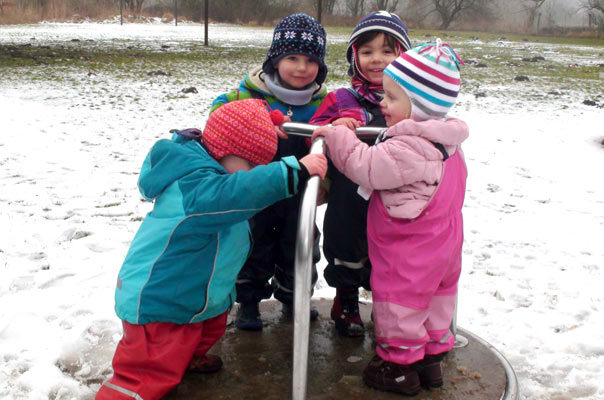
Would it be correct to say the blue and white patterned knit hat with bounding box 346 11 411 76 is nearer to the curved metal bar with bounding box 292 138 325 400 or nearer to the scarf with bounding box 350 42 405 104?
the scarf with bounding box 350 42 405 104

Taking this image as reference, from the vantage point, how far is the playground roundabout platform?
7.18ft

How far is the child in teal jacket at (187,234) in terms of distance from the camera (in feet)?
6.36

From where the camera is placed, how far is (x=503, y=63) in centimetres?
1795

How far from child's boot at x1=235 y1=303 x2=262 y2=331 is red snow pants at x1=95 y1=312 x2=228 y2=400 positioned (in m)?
0.59

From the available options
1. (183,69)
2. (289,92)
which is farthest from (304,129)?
(183,69)

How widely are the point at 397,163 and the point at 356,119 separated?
0.58 meters

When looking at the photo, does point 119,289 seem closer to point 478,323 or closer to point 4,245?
point 478,323

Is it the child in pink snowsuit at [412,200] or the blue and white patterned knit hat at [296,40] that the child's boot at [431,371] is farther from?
the blue and white patterned knit hat at [296,40]

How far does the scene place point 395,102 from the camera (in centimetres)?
212

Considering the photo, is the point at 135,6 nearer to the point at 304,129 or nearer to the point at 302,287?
the point at 304,129

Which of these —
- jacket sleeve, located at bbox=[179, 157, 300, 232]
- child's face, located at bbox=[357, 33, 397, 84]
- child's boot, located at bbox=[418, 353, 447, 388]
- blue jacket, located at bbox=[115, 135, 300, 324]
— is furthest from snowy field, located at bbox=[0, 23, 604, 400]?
child's face, located at bbox=[357, 33, 397, 84]

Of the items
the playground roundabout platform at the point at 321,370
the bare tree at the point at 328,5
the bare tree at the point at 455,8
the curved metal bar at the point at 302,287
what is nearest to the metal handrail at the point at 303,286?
the curved metal bar at the point at 302,287

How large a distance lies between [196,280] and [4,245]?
2.44 m

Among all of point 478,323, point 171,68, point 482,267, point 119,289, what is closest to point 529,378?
point 478,323
